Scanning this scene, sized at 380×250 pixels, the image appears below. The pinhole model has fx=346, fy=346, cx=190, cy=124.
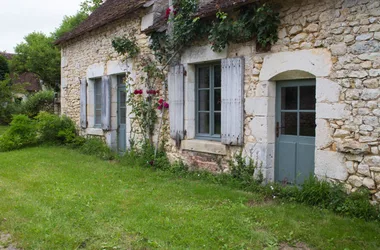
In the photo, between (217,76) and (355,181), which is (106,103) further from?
(355,181)

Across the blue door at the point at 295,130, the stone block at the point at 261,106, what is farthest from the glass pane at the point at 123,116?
the blue door at the point at 295,130

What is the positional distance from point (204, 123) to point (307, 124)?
86.5 inches

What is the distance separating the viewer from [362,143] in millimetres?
4332

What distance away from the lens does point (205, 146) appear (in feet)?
20.8

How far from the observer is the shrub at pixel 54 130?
10688mm

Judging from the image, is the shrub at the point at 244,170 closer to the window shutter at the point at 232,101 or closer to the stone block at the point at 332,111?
the window shutter at the point at 232,101

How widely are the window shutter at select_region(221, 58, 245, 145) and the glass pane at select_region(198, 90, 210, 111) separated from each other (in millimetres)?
696

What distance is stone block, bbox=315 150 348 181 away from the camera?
14.8 ft

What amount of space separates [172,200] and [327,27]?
3211 mm

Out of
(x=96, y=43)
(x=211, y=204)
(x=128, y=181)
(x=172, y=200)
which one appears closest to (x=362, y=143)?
(x=211, y=204)

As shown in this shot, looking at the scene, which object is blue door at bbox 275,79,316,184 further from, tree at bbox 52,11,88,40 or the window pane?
tree at bbox 52,11,88,40

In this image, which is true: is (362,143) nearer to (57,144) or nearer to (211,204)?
(211,204)

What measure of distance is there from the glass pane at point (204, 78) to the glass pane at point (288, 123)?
1760mm

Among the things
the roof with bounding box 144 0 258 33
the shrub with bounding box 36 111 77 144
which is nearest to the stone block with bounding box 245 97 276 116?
the roof with bounding box 144 0 258 33
